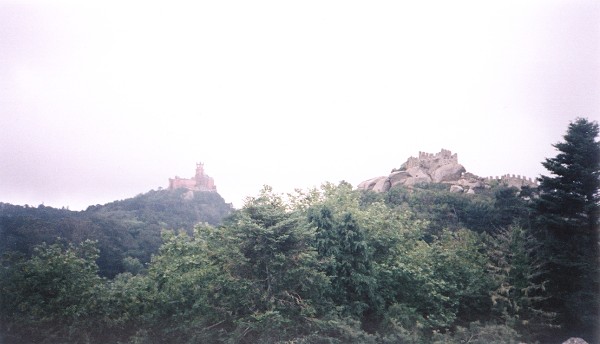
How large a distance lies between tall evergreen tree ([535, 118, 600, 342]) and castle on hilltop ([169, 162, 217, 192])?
111788 mm

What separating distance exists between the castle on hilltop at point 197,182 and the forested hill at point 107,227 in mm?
24675

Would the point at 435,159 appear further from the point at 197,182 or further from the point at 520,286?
the point at 197,182

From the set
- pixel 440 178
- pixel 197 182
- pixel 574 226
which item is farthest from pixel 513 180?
pixel 197 182

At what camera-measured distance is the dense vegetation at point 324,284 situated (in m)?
14.2

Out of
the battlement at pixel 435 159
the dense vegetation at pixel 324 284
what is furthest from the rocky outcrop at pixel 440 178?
the dense vegetation at pixel 324 284

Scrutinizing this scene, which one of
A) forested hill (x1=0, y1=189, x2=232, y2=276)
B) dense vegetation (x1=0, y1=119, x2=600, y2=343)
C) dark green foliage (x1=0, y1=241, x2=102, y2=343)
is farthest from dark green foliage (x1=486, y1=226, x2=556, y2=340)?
dark green foliage (x1=0, y1=241, x2=102, y2=343)

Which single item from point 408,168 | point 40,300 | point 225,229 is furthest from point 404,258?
point 408,168

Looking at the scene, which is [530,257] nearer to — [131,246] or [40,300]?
[40,300]

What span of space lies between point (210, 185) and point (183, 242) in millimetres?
114871

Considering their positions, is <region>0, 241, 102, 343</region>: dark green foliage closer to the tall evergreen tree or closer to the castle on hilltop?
the tall evergreen tree

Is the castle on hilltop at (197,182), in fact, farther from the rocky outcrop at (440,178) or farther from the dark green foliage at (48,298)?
the dark green foliage at (48,298)

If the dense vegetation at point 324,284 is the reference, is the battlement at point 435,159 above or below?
above

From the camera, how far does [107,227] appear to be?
42.7m

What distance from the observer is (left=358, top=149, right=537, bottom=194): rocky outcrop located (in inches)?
2213
